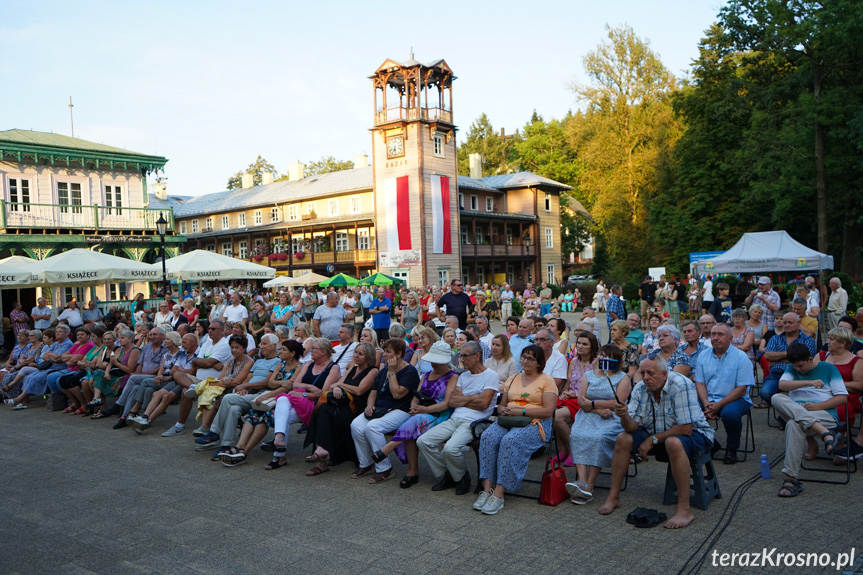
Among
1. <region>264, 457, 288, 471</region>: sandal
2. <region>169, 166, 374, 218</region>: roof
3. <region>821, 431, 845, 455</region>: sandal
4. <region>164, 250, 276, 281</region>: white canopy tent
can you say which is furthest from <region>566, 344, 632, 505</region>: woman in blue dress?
<region>169, 166, 374, 218</region>: roof

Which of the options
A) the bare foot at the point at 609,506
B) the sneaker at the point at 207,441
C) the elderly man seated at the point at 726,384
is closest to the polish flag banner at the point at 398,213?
the sneaker at the point at 207,441

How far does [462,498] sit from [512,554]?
1368mm

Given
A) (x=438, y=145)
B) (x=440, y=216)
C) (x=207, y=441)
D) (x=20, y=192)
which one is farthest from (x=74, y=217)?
(x=207, y=441)

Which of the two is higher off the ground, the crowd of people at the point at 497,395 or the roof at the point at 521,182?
the roof at the point at 521,182

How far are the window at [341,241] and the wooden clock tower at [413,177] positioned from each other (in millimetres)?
6210

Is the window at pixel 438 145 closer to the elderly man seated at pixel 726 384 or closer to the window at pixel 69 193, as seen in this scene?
the window at pixel 69 193

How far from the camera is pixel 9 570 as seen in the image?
4.68 metres

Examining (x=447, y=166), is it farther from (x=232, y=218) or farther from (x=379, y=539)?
(x=379, y=539)

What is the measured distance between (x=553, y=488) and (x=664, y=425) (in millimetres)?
1089

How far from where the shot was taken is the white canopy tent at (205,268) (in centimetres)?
1722

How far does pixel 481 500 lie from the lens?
5.57 metres

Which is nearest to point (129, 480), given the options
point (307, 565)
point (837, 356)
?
point (307, 565)

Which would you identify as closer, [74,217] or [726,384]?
[726,384]

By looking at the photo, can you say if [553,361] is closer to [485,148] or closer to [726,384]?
[726,384]
